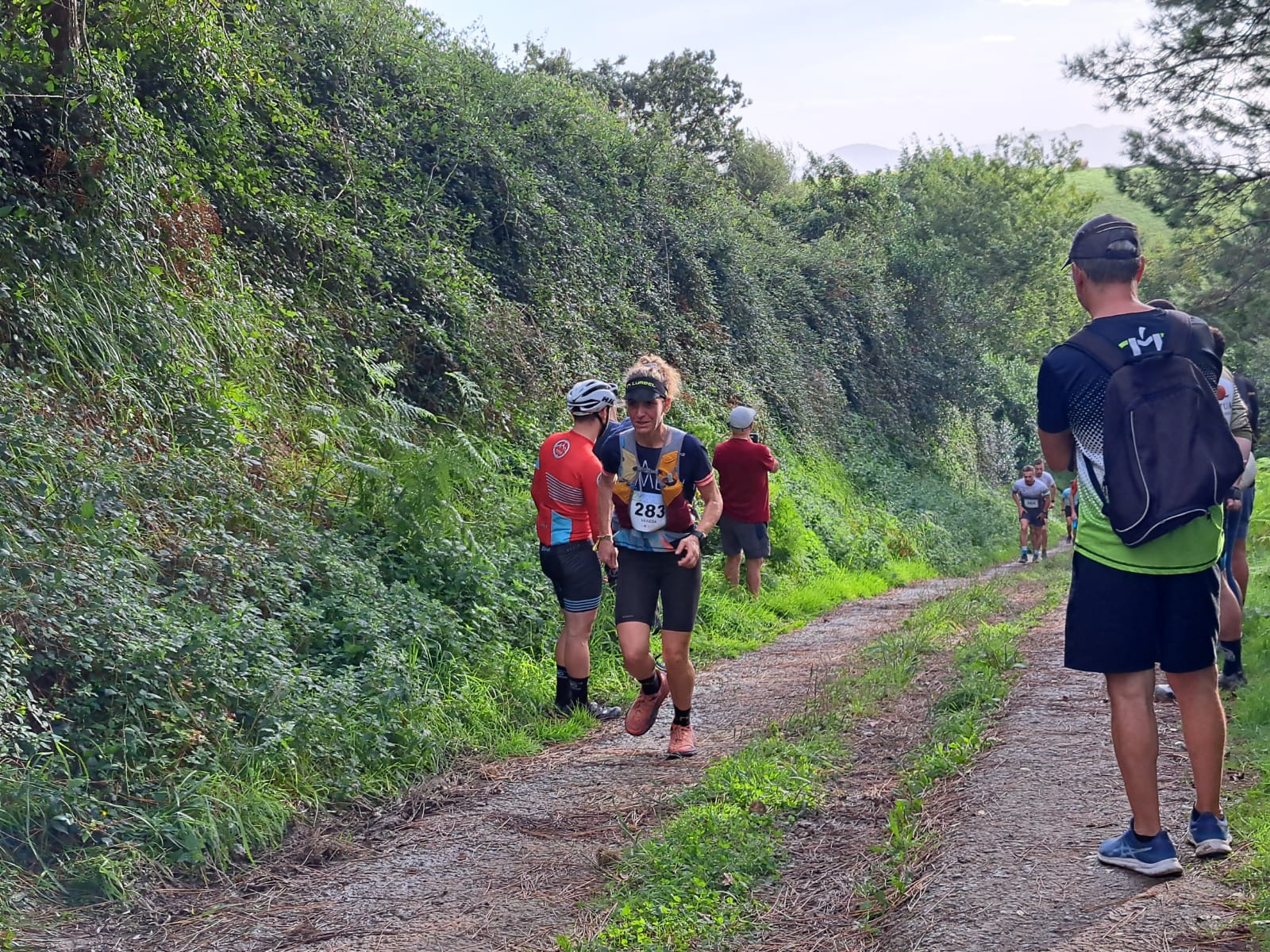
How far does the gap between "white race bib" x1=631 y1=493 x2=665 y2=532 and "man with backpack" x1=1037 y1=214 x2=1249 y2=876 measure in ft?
8.75

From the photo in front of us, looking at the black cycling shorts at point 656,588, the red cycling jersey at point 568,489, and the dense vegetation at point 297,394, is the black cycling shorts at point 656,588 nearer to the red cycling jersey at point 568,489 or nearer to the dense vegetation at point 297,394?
the red cycling jersey at point 568,489

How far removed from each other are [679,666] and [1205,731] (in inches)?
122

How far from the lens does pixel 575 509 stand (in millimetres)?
7090

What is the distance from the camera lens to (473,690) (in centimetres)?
721

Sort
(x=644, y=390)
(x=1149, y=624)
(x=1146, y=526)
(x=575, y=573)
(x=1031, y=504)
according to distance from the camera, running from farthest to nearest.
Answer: (x=1031, y=504) < (x=575, y=573) < (x=644, y=390) < (x=1149, y=624) < (x=1146, y=526)

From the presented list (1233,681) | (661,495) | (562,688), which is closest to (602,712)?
(562,688)

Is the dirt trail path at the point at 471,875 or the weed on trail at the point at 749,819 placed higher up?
the weed on trail at the point at 749,819

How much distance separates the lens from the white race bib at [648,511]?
20.7ft

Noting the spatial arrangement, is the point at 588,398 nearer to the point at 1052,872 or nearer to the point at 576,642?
the point at 576,642

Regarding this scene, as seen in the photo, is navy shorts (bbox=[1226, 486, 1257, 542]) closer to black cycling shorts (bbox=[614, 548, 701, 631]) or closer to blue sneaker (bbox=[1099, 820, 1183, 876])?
black cycling shorts (bbox=[614, 548, 701, 631])

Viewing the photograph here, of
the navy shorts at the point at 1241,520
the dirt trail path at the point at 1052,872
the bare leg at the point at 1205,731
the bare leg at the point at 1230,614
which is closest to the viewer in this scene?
the dirt trail path at the point at 1052,872

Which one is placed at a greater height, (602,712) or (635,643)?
(635,643)

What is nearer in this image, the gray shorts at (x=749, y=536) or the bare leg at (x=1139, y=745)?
the bare leg at (x=1139, y=745)

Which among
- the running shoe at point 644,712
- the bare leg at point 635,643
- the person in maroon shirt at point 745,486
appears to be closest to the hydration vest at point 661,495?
the bare leg at point 635,643
